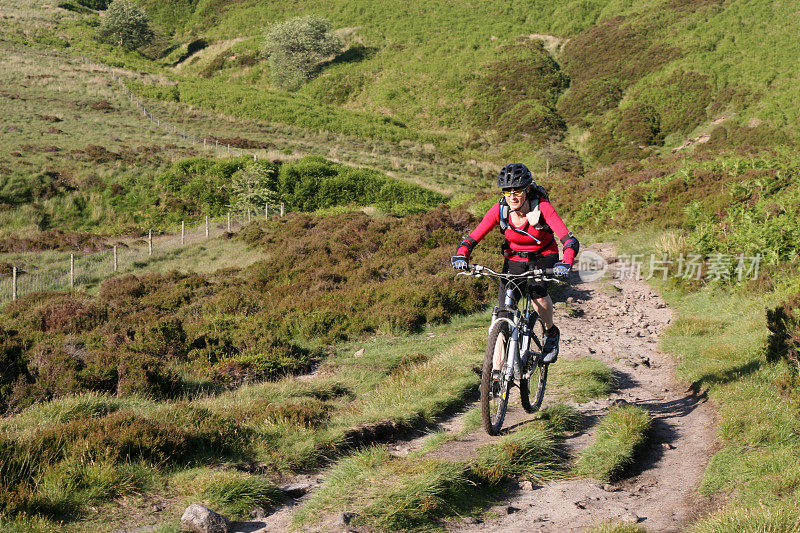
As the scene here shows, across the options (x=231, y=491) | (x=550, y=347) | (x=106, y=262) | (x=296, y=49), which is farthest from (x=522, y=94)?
(x=231, y=491)

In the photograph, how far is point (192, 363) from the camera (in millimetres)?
9781

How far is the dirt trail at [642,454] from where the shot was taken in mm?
3936

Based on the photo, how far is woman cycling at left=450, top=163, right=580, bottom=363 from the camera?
17.3 feet

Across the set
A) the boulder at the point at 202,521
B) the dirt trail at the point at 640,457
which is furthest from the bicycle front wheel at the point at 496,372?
the boulder at the point at 202,521

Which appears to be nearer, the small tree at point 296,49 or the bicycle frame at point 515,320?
the bicycle frame at point 515,320

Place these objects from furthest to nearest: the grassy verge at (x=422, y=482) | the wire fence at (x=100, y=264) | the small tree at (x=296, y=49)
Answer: the small tree at (x=296, y=49), the wire fence at (x=100, y=264), the grassy verge at (x=422, y=482)

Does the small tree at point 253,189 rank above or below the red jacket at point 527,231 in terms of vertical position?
above

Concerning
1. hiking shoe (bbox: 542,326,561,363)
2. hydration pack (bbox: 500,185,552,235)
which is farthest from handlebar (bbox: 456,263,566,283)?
hiking shoe (bbox: 542,326,561,363)

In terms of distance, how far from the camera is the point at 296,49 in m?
78.1

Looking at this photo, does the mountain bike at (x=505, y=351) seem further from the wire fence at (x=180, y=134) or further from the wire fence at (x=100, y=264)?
the wire fence at (x=180, y=134)

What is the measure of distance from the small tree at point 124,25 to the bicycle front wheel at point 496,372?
3739 inches


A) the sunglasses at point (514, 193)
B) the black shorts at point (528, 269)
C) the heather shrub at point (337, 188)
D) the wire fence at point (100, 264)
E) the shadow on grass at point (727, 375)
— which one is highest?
the heather shrub at point (337, 188)

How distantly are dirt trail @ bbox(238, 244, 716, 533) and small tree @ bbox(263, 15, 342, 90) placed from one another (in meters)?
73.3

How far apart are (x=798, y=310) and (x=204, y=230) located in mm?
26521
